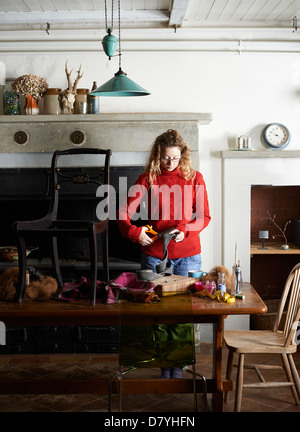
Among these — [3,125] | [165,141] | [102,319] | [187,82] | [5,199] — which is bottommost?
[102,319]

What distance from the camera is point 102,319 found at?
2645 mm

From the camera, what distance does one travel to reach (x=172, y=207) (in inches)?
134

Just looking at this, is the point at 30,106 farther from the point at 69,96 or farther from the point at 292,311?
the point at 292,311

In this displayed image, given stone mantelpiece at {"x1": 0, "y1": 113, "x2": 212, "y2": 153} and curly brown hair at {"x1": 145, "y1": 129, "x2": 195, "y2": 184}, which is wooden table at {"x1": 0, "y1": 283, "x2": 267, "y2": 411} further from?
stone mantelpiece at {"x1": 0, "y1": 113, "x2": 212, "y2": 153}

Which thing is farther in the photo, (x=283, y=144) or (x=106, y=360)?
(x=283, y=144)

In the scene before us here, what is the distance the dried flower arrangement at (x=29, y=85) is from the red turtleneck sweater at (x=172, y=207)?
1.64 metres

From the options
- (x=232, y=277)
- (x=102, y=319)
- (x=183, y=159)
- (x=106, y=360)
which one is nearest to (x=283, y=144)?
(x=183, y=159)

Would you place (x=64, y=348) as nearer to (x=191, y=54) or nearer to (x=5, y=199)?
(x=5, y=199)

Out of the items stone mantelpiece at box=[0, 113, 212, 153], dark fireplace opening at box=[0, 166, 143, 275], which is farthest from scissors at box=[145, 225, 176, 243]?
stone mantelpiece at box=[0, 113, 212, 153]

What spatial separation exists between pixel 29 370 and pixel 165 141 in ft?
6.96

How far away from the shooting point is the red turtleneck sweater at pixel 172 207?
3346mm

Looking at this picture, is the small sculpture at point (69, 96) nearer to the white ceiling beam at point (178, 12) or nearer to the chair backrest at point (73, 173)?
the chair backrest at point (73, 173)
